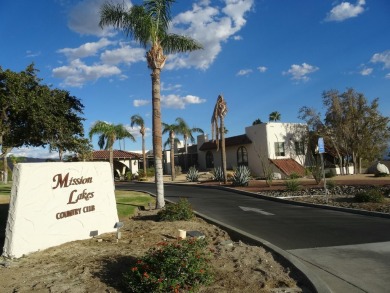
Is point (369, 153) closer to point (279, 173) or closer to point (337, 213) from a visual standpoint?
point (279, 173)

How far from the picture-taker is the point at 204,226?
9984mm

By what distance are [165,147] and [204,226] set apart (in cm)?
4300

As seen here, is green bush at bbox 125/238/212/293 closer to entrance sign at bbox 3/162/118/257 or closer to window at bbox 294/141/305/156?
entrance sign at bbox 3/162/118/257

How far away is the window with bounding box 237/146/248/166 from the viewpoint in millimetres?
37381

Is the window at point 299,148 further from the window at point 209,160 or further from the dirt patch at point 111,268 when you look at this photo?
the dirt patch at point 111,268

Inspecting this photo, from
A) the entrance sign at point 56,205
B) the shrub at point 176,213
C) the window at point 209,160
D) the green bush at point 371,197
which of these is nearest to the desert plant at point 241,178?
the green bush at point 371,197

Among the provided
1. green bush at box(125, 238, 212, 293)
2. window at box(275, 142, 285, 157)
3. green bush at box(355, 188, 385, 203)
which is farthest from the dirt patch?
window at box(275, 142, 285, 157)

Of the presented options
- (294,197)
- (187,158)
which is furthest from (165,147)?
(294,197)

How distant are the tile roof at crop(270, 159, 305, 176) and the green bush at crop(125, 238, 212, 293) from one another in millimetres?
28123

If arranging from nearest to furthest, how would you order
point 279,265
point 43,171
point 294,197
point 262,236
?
point 279,265 → point 43,171 → point 262,236 → point 294,197

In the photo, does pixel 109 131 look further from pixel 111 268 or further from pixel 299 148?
pixel 111 268

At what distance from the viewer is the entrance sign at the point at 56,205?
23.0 ft

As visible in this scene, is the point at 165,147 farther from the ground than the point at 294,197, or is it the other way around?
the point at 165,147

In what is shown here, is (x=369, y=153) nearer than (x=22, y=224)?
No
